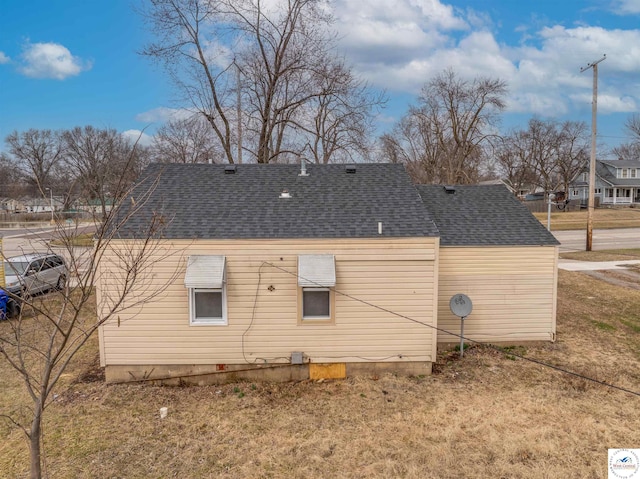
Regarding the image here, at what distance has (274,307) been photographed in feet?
27.8

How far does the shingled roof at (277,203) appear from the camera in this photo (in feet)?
27.9

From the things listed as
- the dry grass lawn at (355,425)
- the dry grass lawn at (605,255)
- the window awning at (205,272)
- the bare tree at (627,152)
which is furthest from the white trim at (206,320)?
the bare tree at (627,152)

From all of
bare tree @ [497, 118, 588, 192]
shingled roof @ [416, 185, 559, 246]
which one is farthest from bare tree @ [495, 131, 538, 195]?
shingled roof @ [416, 185, 559, 246]

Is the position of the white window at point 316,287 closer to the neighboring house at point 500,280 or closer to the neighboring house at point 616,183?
the neighboring house at point 500,280

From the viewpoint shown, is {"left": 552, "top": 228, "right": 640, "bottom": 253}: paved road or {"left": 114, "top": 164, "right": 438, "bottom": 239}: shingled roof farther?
{"left": 552, "top": 228, "right": 640, "bottom": 253}: paved road

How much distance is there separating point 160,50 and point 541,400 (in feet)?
75.9

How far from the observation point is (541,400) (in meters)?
7.62

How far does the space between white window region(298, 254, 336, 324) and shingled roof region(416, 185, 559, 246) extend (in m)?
3.38

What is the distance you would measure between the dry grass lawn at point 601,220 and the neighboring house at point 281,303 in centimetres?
3417

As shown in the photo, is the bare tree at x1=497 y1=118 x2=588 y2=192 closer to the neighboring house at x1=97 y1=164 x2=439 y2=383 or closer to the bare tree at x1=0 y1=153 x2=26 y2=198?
the neighboring house at x1=97 y1=164 x2=439 y2=383

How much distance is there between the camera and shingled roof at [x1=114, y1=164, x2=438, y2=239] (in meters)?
8.52

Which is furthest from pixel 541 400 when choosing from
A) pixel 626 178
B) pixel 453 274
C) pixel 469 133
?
pixel 626 178

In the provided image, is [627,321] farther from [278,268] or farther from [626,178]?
[626,178]

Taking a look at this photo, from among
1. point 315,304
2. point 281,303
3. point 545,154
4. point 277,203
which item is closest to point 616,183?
point 545,154
